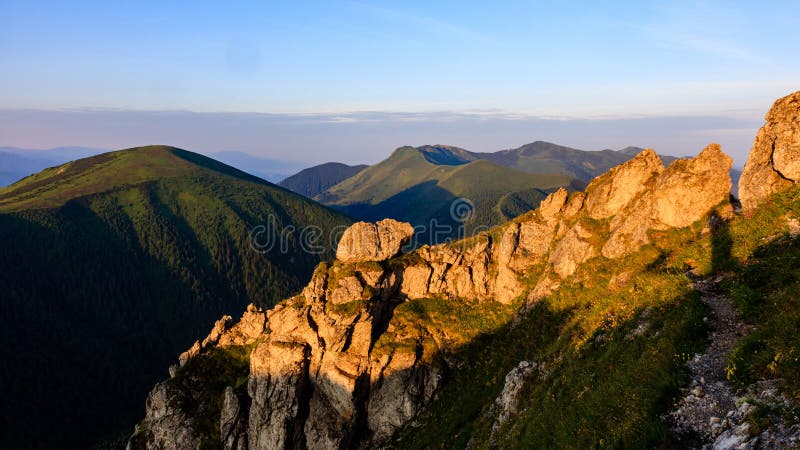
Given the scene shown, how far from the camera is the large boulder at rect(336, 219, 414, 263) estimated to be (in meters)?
76.6

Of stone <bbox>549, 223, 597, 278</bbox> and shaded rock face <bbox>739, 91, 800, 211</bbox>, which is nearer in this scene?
shaded rock face <bbox>739, 91, 800, 211</bbox>

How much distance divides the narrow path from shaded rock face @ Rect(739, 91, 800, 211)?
23.9 metres

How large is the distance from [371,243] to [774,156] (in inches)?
2167

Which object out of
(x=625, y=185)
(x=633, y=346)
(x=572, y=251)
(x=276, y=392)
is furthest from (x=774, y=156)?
(x=276, y=392)

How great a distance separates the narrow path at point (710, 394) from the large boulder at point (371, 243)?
5480cm

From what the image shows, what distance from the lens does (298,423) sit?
6562 cm

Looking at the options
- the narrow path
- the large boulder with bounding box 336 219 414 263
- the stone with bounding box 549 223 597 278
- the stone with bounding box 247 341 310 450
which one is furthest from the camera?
the large boulder with bounding box 336 219 414 263

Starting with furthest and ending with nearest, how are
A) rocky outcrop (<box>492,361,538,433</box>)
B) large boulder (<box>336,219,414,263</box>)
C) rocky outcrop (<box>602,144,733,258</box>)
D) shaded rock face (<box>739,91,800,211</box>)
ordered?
large boulder (<box>336,219,414,263</box>) < rocky outcrop (<box>602,144,733,258</box>) < shaded rock face (<box>739,91,800,211</box>) < rocky outcrop (<box>492,361,538,433</box>)

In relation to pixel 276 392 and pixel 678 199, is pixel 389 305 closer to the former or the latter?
pixel 276 392

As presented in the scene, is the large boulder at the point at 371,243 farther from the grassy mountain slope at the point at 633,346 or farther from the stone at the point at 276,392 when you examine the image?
the grassy mountain slope at the point at 633,346

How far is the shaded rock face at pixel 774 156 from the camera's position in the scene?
42281 mm

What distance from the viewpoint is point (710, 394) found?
794 inches

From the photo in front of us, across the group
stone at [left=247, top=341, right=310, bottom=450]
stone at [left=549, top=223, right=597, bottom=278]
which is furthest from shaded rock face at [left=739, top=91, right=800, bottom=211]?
stone at [left=247, top=341, right=310, bottom=450]

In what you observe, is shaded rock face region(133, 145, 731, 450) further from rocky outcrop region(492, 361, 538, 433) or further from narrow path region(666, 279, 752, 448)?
narrow path region(666, 279, 752, 448)
